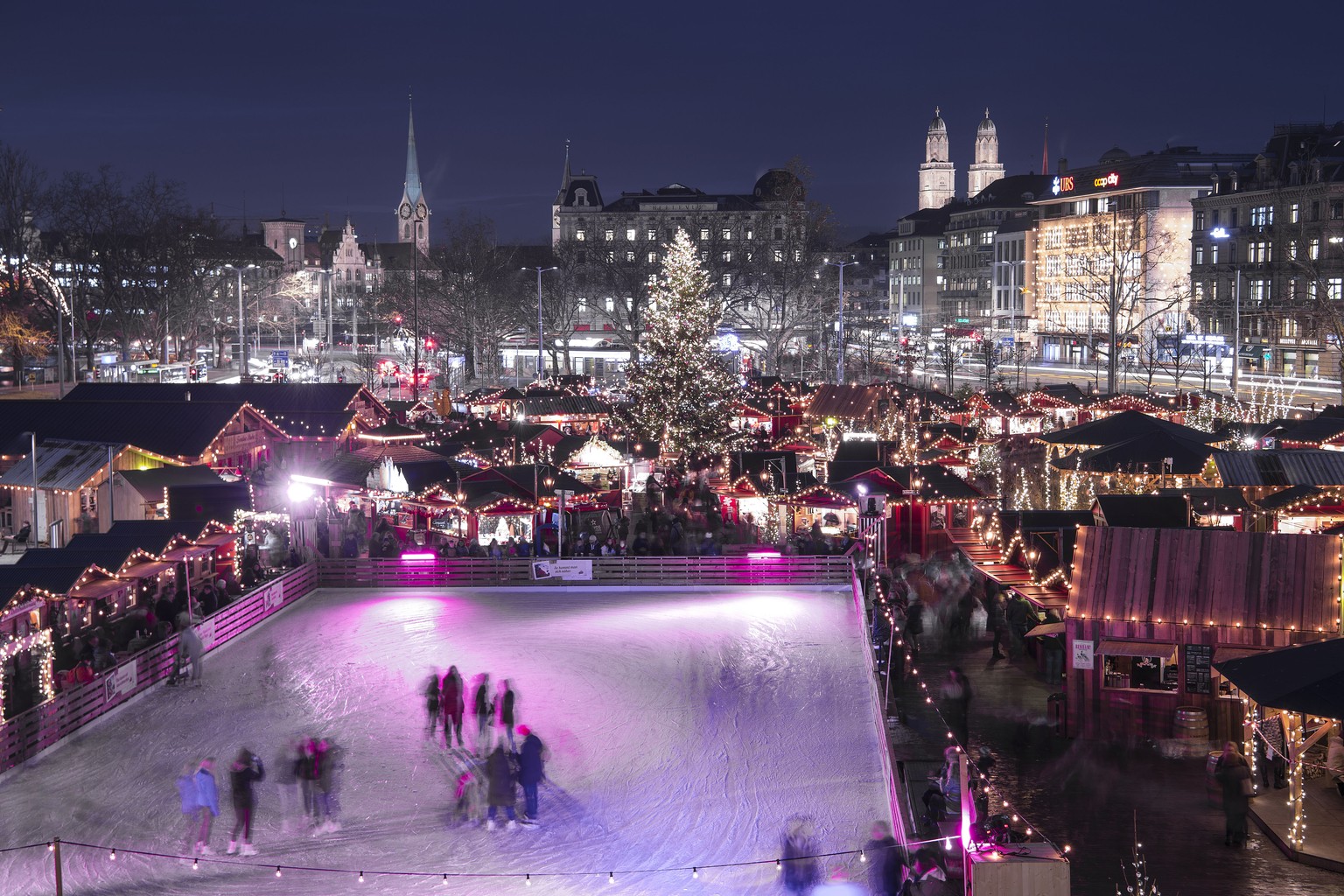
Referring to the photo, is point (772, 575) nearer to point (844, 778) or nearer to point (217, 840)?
point (844, 778)

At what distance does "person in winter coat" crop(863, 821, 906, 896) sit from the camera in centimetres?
1081

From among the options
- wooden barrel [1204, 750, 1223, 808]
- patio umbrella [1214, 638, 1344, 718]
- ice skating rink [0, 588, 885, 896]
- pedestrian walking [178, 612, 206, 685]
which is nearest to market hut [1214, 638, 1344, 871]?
patio umbrella [1214, 638, 1344, 718]

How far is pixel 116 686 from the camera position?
647 inches

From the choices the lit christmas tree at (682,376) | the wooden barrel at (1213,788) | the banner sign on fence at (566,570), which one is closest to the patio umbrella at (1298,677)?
the wooden barrel at (1213,788)

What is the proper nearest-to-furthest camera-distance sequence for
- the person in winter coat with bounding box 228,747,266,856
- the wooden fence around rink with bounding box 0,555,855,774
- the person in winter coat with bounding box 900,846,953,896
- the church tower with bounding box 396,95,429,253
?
the person in winter coat with bounding box 900,846,953,896 → the person in winter coat with bounding box 228,747,266,856 → the wooden fence around rink with bounding box 0,555,855,774 → the church tower with bounding box 396,95,429,253

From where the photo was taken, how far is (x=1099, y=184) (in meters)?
83.6

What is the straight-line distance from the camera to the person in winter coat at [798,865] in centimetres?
1080

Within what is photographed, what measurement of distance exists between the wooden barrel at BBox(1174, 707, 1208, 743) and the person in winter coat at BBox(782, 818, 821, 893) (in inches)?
228

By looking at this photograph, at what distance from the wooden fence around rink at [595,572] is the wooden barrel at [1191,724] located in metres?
9.16

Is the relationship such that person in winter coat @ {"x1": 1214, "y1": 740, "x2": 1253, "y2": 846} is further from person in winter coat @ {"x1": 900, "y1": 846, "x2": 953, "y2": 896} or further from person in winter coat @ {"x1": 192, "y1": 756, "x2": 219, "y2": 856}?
person in winter coat @ {"x1": 192, "y1": 756, "x2": 219, "y2": 856}

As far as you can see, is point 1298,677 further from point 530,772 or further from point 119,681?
point 119,681

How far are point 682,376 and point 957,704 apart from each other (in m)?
22.4

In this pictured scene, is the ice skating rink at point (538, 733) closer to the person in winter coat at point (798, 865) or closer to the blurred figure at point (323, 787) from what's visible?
the blurred figure at point (323, 787)

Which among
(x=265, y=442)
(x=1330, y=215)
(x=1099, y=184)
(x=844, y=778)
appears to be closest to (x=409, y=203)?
(x=1099, y=184)
